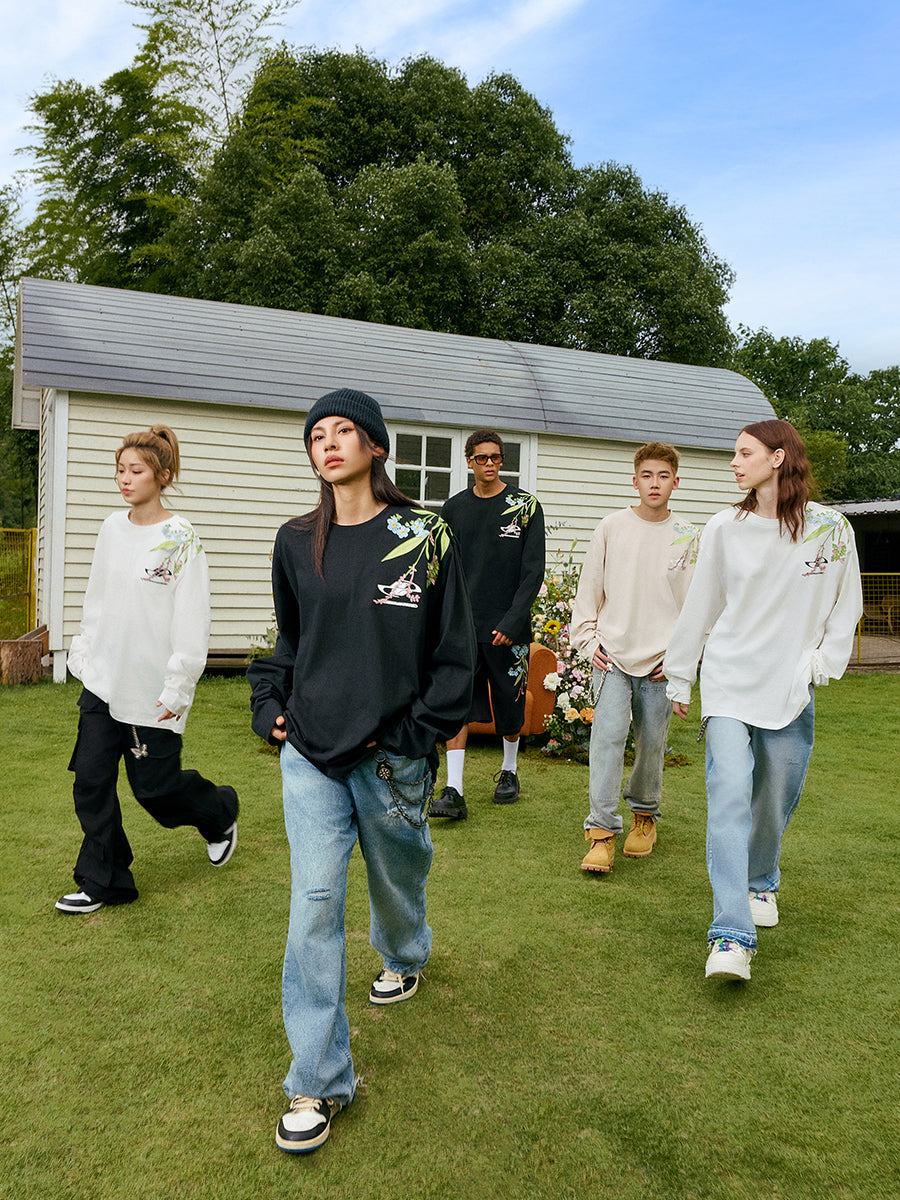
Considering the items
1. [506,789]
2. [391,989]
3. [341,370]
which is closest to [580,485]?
[341,370]

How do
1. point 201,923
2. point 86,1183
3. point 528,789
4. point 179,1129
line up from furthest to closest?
point 528,789
point 201,923
point 179,1129
point 86,1183

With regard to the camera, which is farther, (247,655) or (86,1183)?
(247,655)

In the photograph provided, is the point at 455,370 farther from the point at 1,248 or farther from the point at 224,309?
the point at 1,248

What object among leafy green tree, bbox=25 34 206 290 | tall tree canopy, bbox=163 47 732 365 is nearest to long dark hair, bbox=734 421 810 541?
tall tree canopy, bbox=163 47 732 365

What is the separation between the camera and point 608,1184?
7.45ft

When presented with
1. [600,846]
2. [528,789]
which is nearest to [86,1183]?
[600,846]

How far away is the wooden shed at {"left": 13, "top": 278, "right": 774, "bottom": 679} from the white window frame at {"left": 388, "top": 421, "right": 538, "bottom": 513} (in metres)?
0.02

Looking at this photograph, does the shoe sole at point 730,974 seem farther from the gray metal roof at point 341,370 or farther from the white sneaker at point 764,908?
the gray metal roof at point 341,370

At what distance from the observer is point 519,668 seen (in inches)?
207

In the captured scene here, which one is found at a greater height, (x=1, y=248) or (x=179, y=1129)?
(x=1, y=248)

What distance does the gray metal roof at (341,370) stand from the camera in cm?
942

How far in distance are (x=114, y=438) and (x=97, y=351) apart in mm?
843

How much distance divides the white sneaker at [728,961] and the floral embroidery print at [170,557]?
240 cm

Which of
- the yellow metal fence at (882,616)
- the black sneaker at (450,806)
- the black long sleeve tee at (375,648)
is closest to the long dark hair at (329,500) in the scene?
the black long sleeve tee at (375,648)
